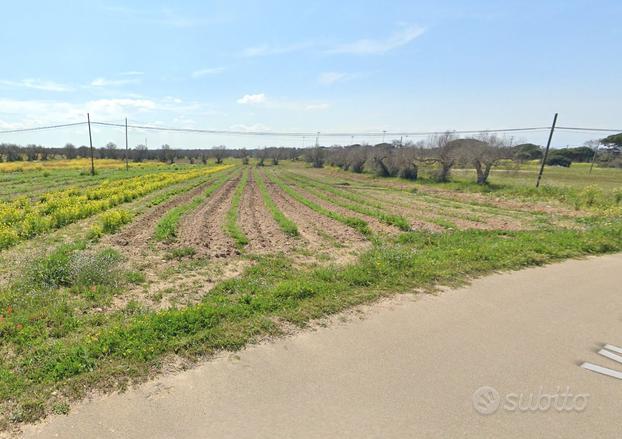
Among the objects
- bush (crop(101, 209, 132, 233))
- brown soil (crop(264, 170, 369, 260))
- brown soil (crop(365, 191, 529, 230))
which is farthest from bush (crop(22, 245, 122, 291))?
brown soil (crop(365, 191, 529, 230))

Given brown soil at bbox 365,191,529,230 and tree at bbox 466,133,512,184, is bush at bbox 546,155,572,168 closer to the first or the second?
tree at bbox 466,133,512,184

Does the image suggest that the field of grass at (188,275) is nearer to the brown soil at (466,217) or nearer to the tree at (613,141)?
the brown soil at (466,217)

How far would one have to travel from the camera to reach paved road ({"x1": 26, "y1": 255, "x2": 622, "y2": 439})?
277 cm

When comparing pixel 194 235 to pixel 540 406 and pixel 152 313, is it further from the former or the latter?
pixel 540 406

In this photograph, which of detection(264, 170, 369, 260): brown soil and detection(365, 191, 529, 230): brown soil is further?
detection(365, 191, 529, 230): brown soil

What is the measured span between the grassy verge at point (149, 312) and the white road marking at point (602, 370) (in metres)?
2.57

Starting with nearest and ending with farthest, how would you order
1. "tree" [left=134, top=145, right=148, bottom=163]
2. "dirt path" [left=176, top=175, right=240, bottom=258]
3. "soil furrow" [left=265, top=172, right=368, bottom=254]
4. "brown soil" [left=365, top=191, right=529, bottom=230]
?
"dirt path" [left=176, top=175, right=240, bottom=258] → "soil furrow" [left=265, top=172, right=368, bottom=254] → "brown soil" [left=365, top=191, right=529, bottom=230] → "tree" [left=134, top=145, right=148, bottom=163]

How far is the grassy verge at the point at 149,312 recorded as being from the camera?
3336mm

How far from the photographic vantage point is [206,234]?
1040 cm

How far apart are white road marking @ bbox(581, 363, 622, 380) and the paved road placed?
12 cm

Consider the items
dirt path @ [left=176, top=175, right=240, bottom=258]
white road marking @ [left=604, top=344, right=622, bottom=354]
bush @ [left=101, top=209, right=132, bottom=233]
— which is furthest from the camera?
bush @ [left=101, top=209, right=132, bottom=233]

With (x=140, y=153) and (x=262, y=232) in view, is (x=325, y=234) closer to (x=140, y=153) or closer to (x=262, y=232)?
(x=262, y=232)

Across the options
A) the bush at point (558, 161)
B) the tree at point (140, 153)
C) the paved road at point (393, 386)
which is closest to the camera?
the paved road at point (393, 386)

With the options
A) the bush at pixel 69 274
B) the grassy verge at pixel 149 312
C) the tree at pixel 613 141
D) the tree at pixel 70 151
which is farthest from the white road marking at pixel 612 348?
the tree at pixel 70 151
